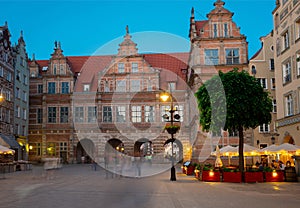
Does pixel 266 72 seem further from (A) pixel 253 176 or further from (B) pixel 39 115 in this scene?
(B) pixel 39 115

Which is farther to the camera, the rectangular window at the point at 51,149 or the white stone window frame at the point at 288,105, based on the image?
the rectangular window at the point at 51,149

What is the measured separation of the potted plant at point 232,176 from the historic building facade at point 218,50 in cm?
1711

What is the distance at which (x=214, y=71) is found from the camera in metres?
37.4

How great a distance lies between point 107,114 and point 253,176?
3116cm

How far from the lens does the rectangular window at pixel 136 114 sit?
47281mm

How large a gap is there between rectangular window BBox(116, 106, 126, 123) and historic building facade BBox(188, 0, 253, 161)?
11.8 meters

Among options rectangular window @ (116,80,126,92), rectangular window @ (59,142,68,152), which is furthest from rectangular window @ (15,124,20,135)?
rectangular window @ (116,80,126,92)

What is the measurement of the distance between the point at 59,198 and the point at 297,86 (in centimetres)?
1890

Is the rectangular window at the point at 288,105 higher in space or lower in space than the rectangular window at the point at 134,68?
lower

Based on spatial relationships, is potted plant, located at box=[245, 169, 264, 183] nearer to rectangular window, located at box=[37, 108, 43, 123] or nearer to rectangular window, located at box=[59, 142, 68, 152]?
rectangular window, located at box=[59, 142, 68, 152]

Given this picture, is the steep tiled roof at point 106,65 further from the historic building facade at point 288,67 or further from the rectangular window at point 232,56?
the historic building facade at point 288,67

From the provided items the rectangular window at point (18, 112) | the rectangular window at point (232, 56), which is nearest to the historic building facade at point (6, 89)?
the rectangular window at point (18, 112)

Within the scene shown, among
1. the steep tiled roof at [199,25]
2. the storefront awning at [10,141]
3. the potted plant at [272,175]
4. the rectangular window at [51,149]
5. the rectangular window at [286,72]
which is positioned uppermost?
the steep tiled roof at [199,25]

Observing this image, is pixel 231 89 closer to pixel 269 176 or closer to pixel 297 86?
pixel 269 176
